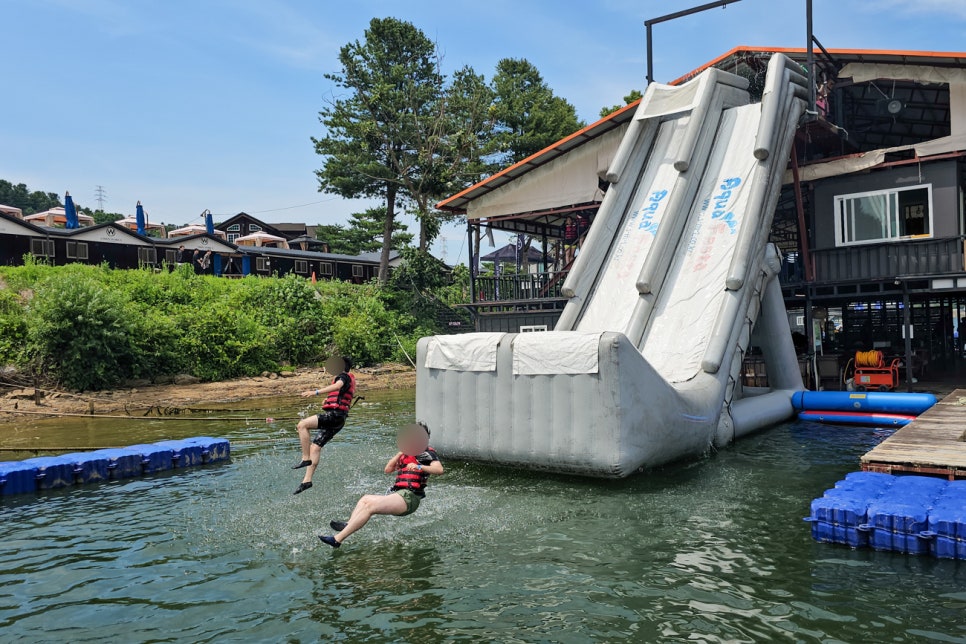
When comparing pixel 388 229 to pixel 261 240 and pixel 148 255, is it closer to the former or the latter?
pixel 148 255

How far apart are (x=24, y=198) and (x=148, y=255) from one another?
3043 inches

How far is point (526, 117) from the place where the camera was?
47.7 metres

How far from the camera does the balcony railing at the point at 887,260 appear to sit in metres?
17.5

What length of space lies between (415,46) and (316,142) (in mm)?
8246

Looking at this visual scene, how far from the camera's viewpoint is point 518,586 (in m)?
6.62

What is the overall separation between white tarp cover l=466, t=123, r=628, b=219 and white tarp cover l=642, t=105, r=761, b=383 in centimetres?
491

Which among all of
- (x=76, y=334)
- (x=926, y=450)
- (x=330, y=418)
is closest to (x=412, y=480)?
(x=330, y=418)

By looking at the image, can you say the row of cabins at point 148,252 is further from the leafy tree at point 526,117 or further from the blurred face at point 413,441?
the blurred face at point 413,441

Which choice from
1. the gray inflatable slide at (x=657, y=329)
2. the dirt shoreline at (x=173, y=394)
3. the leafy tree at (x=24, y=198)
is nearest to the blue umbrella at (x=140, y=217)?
the dirt shoreline at (x=173, y=394)

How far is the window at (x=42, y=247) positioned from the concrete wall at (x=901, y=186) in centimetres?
3648

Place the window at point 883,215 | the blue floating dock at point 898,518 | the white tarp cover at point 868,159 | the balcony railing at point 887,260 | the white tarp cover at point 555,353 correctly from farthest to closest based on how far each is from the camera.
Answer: the window at point 883,215
the white tarp cover at point 868,159
the balcony railing at point 887,260
the white tarp cover at point 555,353
the blue floating dock at point 898,518

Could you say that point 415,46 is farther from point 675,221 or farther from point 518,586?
point 518,586

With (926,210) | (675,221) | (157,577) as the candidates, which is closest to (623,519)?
(157,577)

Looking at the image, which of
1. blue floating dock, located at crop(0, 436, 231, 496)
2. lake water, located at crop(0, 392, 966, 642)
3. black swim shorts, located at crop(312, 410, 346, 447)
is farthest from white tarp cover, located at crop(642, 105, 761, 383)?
blue floating dock, located at crop(0, 436, 231, 496)
